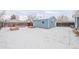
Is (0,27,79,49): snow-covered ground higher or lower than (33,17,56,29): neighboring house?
lower

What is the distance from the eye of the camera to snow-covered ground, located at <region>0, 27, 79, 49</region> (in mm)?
2637

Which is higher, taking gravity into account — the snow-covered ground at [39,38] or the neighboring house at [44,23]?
the neighboring house at [44,23]

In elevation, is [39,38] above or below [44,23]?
below

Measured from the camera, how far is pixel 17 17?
2.65 meters

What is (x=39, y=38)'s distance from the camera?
2.64 m

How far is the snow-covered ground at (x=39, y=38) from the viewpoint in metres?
2.64
